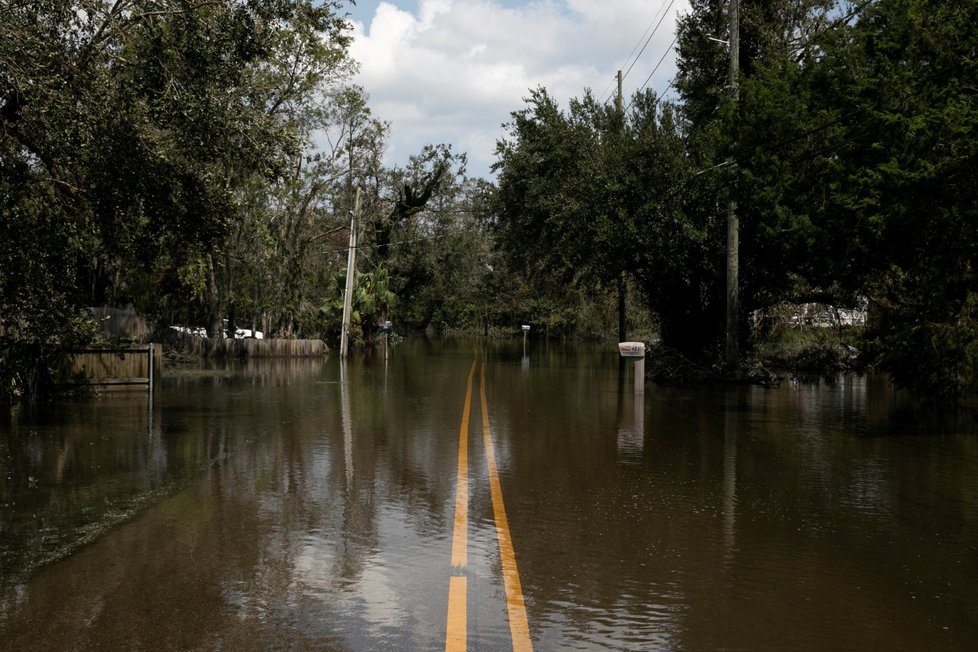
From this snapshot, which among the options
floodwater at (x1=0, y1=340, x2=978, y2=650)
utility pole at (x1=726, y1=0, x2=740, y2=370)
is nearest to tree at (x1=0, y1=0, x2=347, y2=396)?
floodwater at (x1=0, y1=340, x2=978, y2=650)

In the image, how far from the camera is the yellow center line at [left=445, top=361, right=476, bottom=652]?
223 inches

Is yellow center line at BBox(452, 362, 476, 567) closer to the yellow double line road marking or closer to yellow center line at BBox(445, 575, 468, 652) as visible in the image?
the yellow double line road marking

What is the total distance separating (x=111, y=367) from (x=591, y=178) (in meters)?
17.0

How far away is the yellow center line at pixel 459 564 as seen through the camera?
5.66 meters

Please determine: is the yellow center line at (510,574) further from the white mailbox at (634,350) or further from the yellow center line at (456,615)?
the white mailbox at (634,350)

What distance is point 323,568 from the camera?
7199 mm

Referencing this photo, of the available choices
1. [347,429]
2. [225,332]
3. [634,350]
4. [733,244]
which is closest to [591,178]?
[733,244]

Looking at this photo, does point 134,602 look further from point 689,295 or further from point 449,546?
point 689,295

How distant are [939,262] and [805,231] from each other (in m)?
5.17

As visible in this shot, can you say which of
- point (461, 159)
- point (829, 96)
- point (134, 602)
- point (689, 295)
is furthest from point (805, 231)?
point (461, 159)

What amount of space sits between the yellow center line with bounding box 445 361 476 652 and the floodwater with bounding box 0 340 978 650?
0.09ft

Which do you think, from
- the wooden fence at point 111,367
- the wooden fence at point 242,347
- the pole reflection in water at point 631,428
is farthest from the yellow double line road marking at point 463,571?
the wooden fence at point 242,347

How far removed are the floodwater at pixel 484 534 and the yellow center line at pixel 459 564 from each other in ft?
0.09

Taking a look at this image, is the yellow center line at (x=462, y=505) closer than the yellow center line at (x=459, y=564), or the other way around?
the yellow center line at (x=459, y=564)
